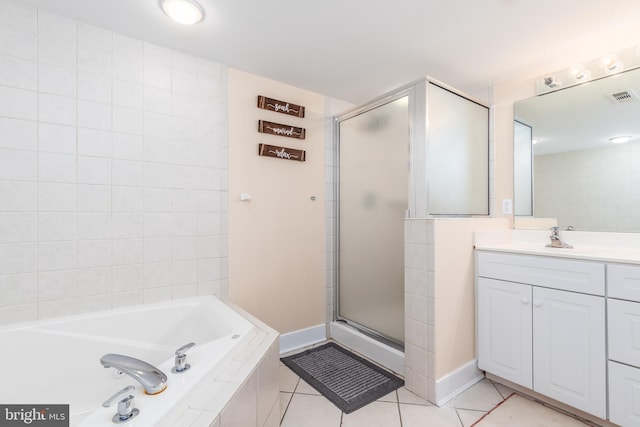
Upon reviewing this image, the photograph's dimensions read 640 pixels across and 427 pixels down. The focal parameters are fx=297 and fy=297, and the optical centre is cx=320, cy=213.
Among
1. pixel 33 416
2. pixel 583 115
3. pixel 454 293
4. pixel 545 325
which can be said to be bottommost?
pixel 33 416

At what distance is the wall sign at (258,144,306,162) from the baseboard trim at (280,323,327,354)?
4.66ft

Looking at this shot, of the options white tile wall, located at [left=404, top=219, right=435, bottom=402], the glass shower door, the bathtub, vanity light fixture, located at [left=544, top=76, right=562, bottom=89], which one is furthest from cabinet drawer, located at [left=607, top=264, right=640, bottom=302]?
the bathtub

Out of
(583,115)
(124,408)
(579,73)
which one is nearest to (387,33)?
(579,73)

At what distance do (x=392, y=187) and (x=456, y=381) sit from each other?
50.9 inches

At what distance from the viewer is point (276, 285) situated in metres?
2.36

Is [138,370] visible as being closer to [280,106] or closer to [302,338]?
[302,338]

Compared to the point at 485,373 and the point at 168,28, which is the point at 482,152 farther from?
the point at 168,28

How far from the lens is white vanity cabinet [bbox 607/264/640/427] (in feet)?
4.42

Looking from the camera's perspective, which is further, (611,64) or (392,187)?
(392,187)

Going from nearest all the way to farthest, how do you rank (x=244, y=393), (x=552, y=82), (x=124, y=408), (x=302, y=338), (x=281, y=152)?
(x=124, y=408)
(x=244, y=393)
(x=552, y=82)
(x=281, y=152)
(x=302, y=338)

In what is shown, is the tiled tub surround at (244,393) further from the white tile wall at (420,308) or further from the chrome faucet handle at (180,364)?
the white tile wall at (420,308)

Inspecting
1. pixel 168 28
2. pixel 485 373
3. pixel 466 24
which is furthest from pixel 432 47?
pixel 485 373

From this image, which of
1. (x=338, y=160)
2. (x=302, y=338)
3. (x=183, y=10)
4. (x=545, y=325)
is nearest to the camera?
(x=183, y=10)

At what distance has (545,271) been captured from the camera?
5.40ft
